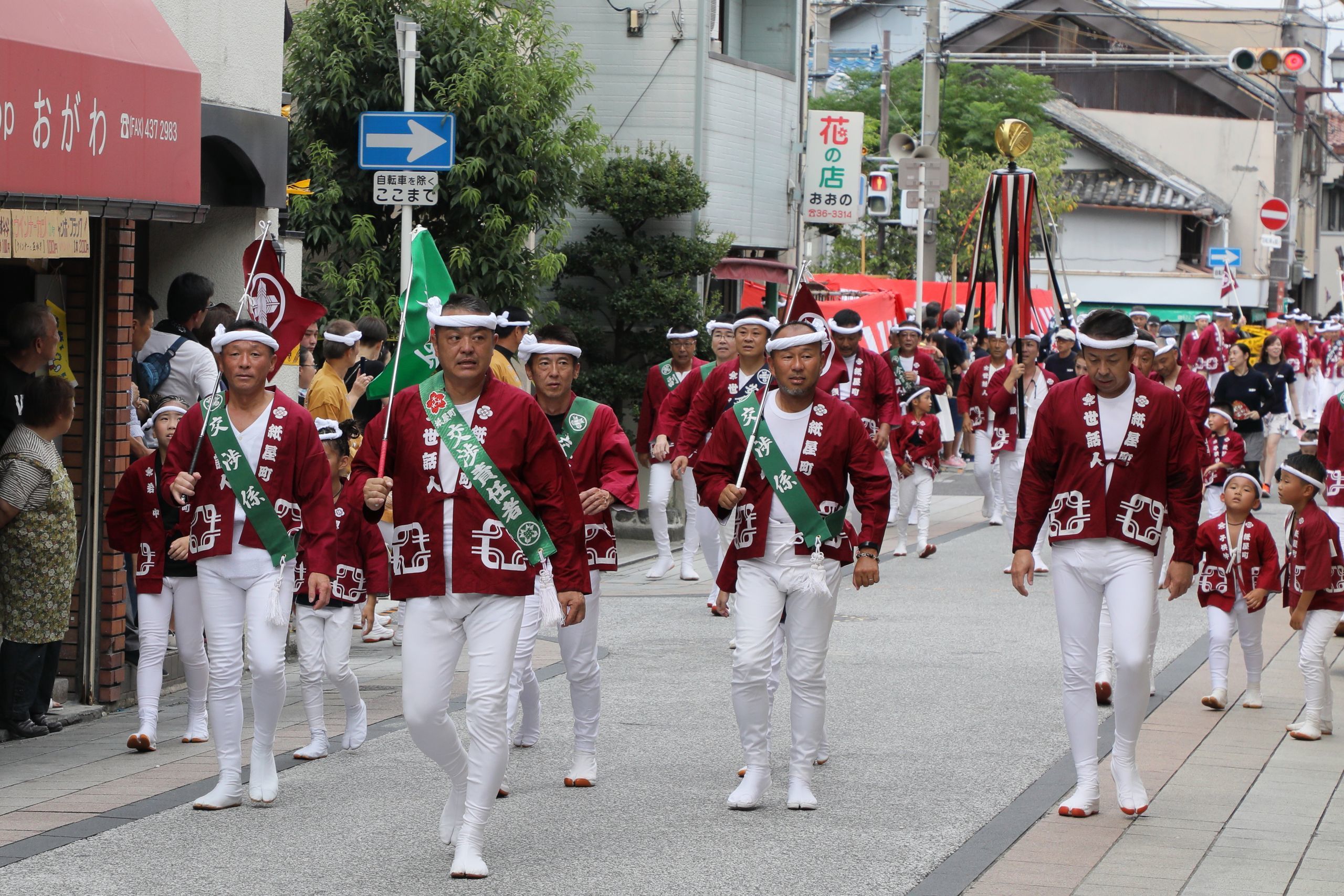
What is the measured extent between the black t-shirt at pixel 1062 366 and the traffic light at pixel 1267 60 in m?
9.75

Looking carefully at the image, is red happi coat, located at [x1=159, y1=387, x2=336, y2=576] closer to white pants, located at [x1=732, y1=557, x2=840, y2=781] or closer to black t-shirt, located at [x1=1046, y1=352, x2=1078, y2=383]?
white pants, located at [x1=732, y1=557, x2=840, y2=781]

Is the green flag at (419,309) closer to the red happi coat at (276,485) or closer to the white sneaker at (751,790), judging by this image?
the red happi coat at (276,485)

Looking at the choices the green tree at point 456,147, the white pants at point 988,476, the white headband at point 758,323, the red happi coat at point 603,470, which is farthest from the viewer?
the white pants at point 988,476

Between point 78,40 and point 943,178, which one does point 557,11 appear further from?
point 78,40

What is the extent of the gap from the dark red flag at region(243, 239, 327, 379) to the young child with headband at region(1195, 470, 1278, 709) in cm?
478

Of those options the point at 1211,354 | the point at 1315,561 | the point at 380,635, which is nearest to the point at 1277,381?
the point at 1211,354

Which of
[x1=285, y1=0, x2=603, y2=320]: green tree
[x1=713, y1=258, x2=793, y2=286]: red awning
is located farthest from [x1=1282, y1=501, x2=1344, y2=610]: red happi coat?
[x1=713, y1=258, x2=793, y2=286]: red awning

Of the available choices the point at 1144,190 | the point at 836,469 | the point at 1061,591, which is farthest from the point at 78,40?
the point at 1144,190

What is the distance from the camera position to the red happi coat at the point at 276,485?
7191mm

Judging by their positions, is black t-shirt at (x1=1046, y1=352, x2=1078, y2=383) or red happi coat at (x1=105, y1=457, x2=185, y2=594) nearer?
red happi coat at (x1=105, y1=457, x2=185, y2=594)

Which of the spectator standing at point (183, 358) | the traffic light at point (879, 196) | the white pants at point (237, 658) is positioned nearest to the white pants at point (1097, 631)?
the white pants at point (237, 658)

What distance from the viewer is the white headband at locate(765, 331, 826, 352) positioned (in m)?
7.21

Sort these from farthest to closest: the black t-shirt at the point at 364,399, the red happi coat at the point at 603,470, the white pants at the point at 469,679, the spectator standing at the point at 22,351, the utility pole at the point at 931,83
A: 1. the utility pole at the point at 931,83
2. the black t-shirt at the point at 364,399
3. the spectator standing at the point at 22,351
4. the red happi coat at the point at 603,470
5. the white pants at the point at 469,679

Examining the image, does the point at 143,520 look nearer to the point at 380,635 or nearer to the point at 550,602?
the point at 550,602
